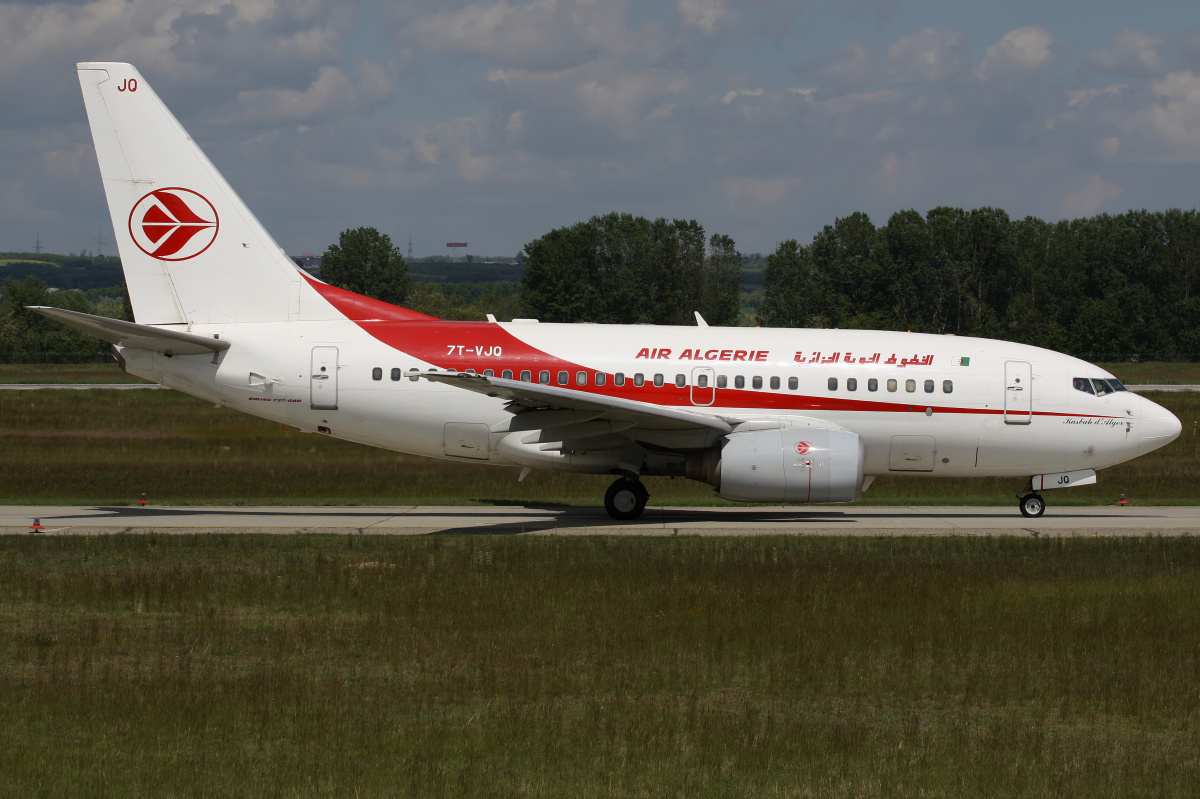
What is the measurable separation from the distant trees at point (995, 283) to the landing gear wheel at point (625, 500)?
67.8 meters

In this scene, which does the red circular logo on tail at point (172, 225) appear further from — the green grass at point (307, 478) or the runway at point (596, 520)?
the green grass at point (307, 478)

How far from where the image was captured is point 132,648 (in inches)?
511

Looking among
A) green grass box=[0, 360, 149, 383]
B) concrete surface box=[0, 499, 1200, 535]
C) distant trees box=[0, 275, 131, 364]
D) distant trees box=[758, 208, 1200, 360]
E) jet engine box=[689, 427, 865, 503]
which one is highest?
distant trees box=[758, 208, 1200, 360]

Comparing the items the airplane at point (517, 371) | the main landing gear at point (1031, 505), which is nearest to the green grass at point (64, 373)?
the airplane at point (517, 371)

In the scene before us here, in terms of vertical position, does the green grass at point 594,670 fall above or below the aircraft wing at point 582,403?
below

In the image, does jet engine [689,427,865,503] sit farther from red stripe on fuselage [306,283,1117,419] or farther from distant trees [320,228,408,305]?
distant trees [320,228,408,305]

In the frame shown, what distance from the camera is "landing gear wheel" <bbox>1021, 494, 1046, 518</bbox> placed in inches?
956

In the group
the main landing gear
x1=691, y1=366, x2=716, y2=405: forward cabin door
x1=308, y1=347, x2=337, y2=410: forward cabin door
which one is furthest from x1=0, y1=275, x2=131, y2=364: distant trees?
the main landing gear

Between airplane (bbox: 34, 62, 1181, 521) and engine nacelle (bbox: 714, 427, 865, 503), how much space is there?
45.0 inches

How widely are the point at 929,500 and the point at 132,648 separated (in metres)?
19.1

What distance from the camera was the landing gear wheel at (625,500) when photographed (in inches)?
912

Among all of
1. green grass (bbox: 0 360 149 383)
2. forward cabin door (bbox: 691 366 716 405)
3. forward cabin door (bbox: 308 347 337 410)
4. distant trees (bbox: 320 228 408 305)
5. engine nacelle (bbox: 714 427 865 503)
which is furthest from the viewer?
distant trees (bbox: 320 228 408 305)

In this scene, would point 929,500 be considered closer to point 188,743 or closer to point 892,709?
point 892,709

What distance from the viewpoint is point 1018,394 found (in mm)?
23234
